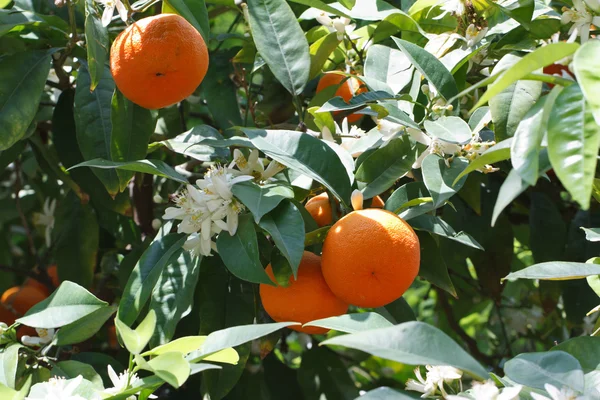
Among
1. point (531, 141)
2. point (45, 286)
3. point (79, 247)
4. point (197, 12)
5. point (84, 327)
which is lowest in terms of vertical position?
point (45, 286)

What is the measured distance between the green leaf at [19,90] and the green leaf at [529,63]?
0.80m

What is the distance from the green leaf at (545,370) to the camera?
2.40 ft

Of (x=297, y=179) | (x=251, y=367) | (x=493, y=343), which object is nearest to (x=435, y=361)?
(x=297, y=179)

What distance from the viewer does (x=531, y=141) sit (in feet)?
2.10

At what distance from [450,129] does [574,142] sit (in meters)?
0.35

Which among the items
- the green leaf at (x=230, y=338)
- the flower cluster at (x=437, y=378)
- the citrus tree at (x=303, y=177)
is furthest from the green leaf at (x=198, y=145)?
the flower cluster at (x=437, y=378)

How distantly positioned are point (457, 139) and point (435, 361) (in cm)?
36

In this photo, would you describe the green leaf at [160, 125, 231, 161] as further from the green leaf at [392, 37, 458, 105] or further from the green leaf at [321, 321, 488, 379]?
the green leaf at [321, 321, 488, 379]

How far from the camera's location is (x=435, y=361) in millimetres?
643

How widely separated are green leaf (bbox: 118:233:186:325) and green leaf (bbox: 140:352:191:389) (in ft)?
0.87

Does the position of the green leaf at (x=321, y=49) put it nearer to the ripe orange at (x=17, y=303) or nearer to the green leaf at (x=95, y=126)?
the green leaf at (x=95, y=126)

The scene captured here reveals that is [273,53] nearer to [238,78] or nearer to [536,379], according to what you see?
[238,78]

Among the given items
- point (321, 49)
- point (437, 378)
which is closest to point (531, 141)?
point (437, 378)

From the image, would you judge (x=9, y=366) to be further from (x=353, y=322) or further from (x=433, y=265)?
(x=433, y=265)
